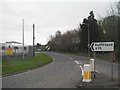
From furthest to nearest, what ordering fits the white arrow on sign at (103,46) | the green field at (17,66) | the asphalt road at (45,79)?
the green field at (17,66) → the white arrow on sign at (103,46) → the asphalt road at (45,79)

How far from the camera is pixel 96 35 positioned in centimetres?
7294

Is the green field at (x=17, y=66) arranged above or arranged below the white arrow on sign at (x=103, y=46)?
below

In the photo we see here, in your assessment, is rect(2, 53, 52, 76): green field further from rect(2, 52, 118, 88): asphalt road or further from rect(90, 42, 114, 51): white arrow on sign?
rect(90, 42, 114, 51): white arrow on sign

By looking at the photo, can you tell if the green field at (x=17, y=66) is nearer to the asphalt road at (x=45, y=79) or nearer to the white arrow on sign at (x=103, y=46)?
the asphalt road at (x=45, y=79)

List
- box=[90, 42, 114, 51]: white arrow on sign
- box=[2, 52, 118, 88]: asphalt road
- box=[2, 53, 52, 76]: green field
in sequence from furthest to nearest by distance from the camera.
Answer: box=[2, 53, 52, 76]: green field < box=[90, 42, 114, 51]: white arrow on sign < box=[2, 52, 118, 88]: asphalt road

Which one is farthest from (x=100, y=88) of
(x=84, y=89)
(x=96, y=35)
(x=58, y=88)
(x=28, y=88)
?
(x=96, y=35)

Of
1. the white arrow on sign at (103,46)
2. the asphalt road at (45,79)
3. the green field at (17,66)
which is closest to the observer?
the asphalt road at (45,79)

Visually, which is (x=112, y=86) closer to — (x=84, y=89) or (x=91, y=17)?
(x=84, y=89)

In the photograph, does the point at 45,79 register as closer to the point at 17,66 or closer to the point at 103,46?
the point at 103,46

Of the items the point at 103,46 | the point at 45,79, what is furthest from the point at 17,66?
the point at 103,46

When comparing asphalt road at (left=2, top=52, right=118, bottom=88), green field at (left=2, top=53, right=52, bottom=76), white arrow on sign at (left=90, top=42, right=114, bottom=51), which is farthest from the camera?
green field at (left=2, top=53, right=52, bottom=76)

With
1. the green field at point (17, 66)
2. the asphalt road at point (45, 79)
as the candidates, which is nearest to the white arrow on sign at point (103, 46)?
the asphalt road at point (45, 79)

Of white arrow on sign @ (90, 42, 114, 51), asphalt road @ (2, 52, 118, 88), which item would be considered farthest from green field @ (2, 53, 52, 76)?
white arrow on sign @ (90, 42, 114, 51)

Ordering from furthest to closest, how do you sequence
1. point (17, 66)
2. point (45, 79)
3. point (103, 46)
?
point (17, 66) → point (45, 79) → point (103, 46)
